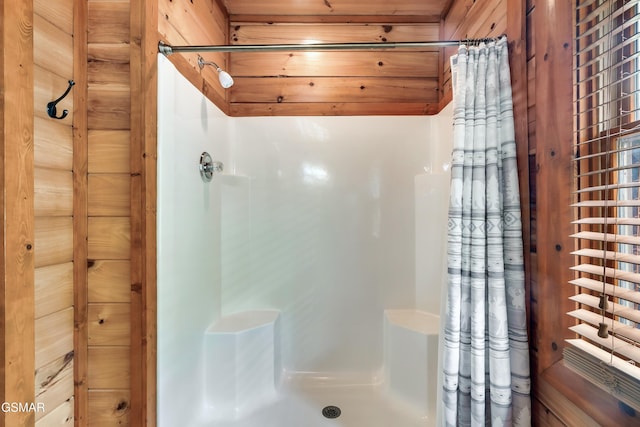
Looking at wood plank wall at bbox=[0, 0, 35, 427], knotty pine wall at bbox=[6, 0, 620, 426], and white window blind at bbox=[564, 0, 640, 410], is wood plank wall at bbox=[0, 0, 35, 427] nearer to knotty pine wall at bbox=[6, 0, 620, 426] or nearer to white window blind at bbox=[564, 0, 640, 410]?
knotty pine wall at bbox=[6, 0, 620, 426]

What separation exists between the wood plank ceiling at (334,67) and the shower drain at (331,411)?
5.97ft

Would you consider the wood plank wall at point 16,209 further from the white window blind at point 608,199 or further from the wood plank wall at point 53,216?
A: the white window blind at point 608,199

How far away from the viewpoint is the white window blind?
0.65 meters

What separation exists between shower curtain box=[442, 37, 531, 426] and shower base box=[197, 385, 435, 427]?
1.90ft

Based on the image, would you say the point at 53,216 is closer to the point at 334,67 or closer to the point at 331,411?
the point at 331,411

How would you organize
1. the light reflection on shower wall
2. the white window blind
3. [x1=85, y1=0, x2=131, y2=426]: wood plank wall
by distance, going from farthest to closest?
the light reflection on shower wall, [x1=85, y1=0, x2=131, y2=426]: wood plank wall, the white window blind

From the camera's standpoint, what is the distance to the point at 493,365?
0.93 m

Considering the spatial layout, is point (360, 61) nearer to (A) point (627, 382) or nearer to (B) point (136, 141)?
(B) point (136, 141)

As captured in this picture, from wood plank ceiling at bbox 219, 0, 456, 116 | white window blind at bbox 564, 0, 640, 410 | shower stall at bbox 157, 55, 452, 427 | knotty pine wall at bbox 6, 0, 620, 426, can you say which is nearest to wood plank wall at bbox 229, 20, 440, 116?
wood plank ceiling at bbox 219, 0, 456, 116

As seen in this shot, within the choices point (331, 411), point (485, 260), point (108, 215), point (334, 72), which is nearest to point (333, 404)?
point (331, 411)

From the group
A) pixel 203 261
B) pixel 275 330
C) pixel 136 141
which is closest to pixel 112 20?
pixel 136 141

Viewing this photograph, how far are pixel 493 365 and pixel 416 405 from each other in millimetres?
775

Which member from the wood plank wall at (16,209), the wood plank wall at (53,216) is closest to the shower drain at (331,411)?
the wood plank wall at (53,216)

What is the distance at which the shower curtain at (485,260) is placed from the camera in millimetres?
928
